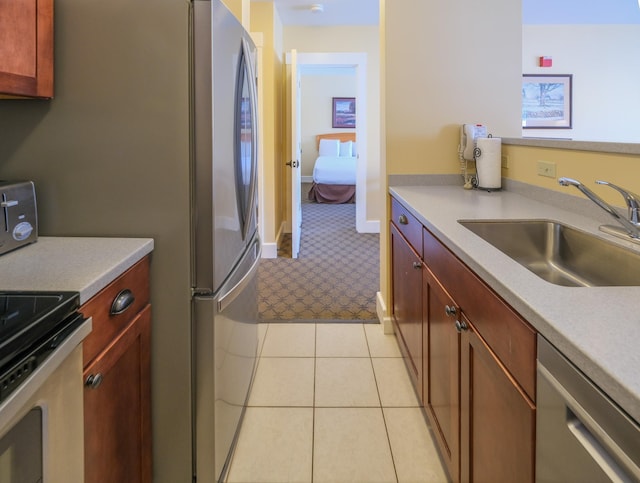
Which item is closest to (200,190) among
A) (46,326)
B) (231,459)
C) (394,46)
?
(46,326)

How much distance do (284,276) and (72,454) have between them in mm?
3107

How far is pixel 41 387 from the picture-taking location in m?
0.76

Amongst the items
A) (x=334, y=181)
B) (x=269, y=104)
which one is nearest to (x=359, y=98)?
(x=269, y=104)

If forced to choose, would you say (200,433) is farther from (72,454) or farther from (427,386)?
(427,386)

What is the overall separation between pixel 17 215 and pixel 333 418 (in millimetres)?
1402

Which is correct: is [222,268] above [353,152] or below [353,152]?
below

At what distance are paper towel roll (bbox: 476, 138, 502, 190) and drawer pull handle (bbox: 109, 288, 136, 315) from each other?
75.4 inches

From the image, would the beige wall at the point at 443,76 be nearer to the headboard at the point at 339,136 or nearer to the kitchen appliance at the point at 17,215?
the kitchen appliance at the point at 17,215

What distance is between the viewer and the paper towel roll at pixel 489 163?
2406mm

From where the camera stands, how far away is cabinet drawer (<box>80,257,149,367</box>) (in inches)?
39.2

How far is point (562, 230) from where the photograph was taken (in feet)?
5.09

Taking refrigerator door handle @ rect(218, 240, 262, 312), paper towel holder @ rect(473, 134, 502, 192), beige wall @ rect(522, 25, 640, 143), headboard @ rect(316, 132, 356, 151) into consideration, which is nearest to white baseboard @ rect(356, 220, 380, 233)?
beige wall @ rect(522, 25, 640, 143)

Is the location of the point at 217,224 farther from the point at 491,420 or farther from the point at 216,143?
the point at 491,420

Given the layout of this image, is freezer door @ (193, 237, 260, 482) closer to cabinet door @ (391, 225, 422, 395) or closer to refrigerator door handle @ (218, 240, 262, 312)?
refrigerator door handle @ (218, 240, 262, 312)
